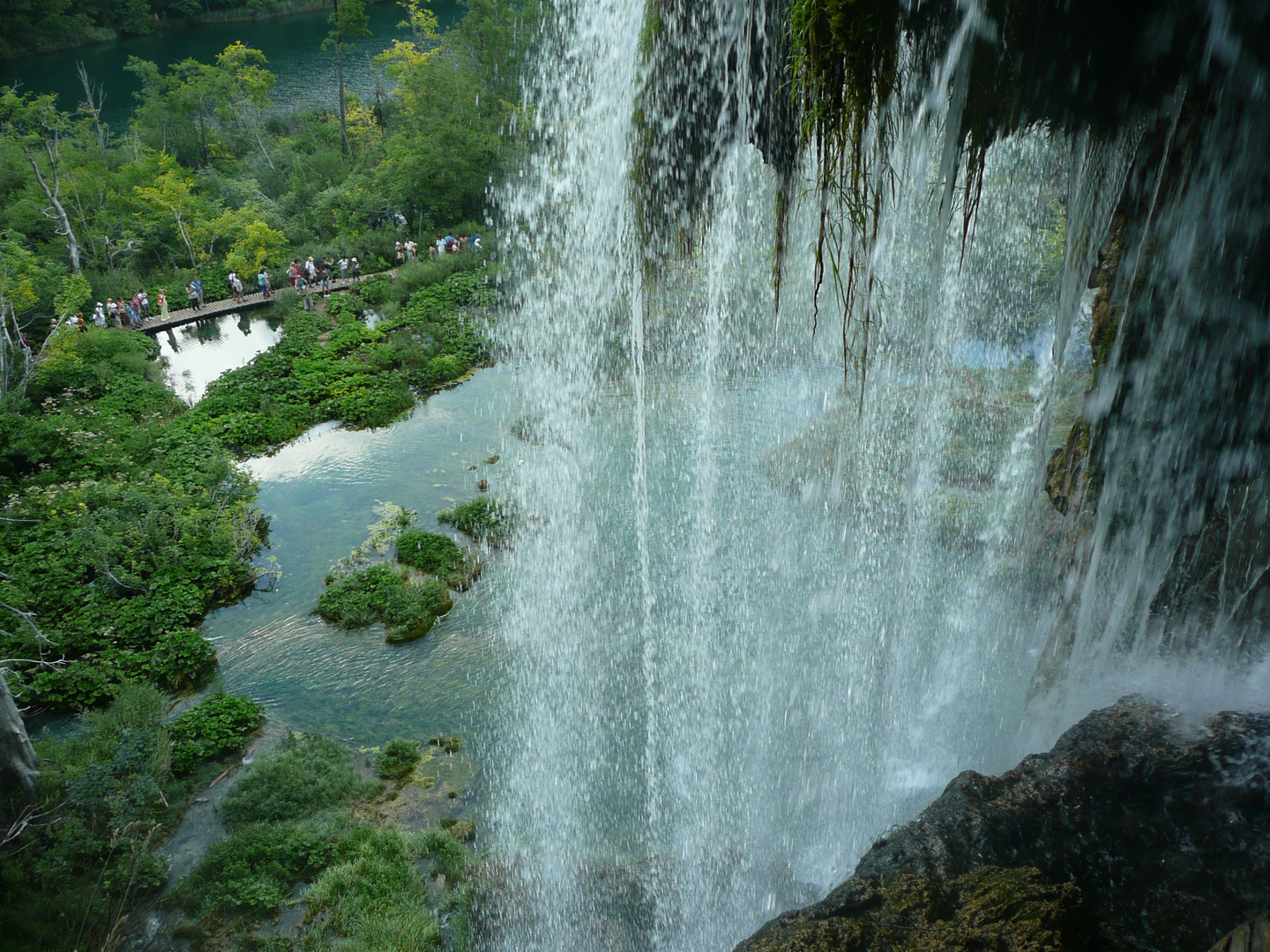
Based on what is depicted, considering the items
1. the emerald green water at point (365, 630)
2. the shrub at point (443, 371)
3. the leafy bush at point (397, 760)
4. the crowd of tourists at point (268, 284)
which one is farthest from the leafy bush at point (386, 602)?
the crowd of tourists at point (268, 284)

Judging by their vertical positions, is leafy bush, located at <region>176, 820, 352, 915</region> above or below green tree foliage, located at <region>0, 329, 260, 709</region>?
below

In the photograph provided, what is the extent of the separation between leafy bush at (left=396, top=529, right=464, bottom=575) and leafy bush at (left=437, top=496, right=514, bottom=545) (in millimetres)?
457

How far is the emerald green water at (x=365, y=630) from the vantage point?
902 centimetres

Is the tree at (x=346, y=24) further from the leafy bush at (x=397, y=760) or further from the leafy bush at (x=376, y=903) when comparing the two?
the leafy bush at (x=376, y=903)

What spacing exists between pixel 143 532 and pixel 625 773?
9233mm

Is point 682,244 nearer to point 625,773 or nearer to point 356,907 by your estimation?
point 625,773

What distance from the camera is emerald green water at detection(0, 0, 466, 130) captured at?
40.1m

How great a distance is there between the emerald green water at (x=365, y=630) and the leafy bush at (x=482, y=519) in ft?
1.18

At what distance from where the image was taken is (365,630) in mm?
10320

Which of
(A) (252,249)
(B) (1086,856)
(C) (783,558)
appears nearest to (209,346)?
(A) (252,249)

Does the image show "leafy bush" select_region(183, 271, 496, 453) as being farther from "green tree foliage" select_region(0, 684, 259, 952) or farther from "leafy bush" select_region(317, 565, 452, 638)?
"green tree foliage" select_region(0, 684, 259, 952)

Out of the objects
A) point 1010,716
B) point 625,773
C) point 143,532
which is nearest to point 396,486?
point 143,532

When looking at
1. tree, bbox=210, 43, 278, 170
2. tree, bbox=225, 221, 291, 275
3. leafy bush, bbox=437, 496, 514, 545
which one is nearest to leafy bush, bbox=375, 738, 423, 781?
leafy bush, bbox=437, 496, 514, 545

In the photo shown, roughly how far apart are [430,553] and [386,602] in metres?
1.25
